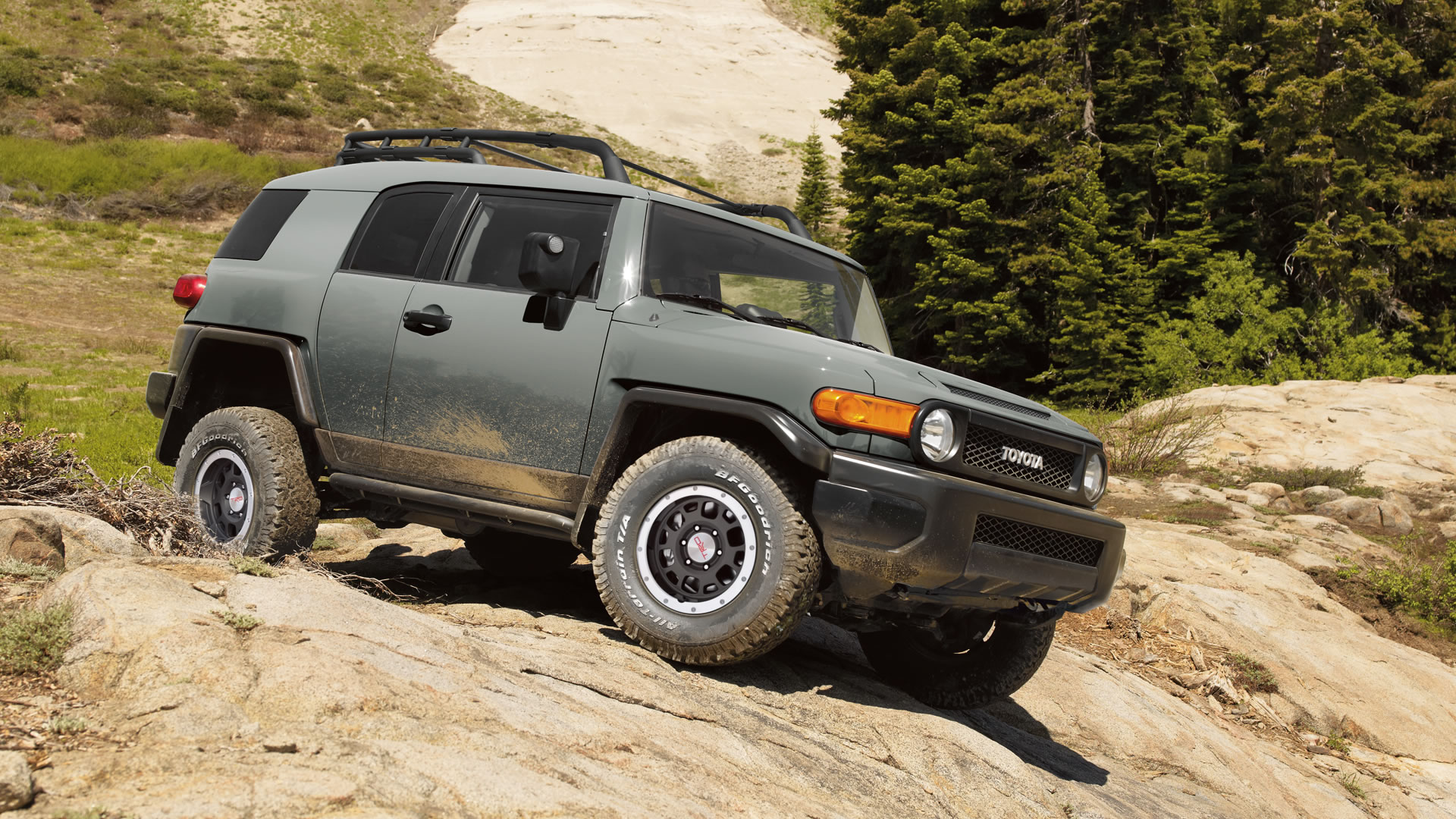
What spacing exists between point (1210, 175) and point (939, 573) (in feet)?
84.9

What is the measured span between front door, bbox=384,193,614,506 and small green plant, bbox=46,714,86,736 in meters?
2.18

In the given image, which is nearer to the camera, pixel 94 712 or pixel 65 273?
pixel 94 712

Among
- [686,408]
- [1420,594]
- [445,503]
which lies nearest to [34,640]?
[445,503]

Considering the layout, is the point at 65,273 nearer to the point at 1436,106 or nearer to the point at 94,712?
the point at 94,712

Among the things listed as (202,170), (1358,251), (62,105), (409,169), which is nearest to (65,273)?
(202,170)

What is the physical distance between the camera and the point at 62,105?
3919 cm

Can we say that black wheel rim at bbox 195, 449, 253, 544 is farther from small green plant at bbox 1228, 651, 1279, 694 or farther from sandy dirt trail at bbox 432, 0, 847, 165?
sandy dirt trail at bbox 432, 0, 847, 165

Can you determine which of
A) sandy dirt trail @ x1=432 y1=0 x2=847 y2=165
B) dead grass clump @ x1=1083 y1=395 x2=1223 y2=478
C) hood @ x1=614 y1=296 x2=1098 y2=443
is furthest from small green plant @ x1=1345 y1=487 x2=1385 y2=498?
sandy dirt trail @ x1=432 y1=0 x2=847 y2=165

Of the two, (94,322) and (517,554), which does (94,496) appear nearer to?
(517,554)

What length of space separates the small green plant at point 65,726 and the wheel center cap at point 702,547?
217 centimetres

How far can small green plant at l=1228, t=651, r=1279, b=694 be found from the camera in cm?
775

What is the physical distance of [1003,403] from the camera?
4598mm

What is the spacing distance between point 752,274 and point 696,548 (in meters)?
1.55

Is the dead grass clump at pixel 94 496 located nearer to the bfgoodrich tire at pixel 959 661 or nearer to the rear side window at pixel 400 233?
the rear side window at pixel 400 233
